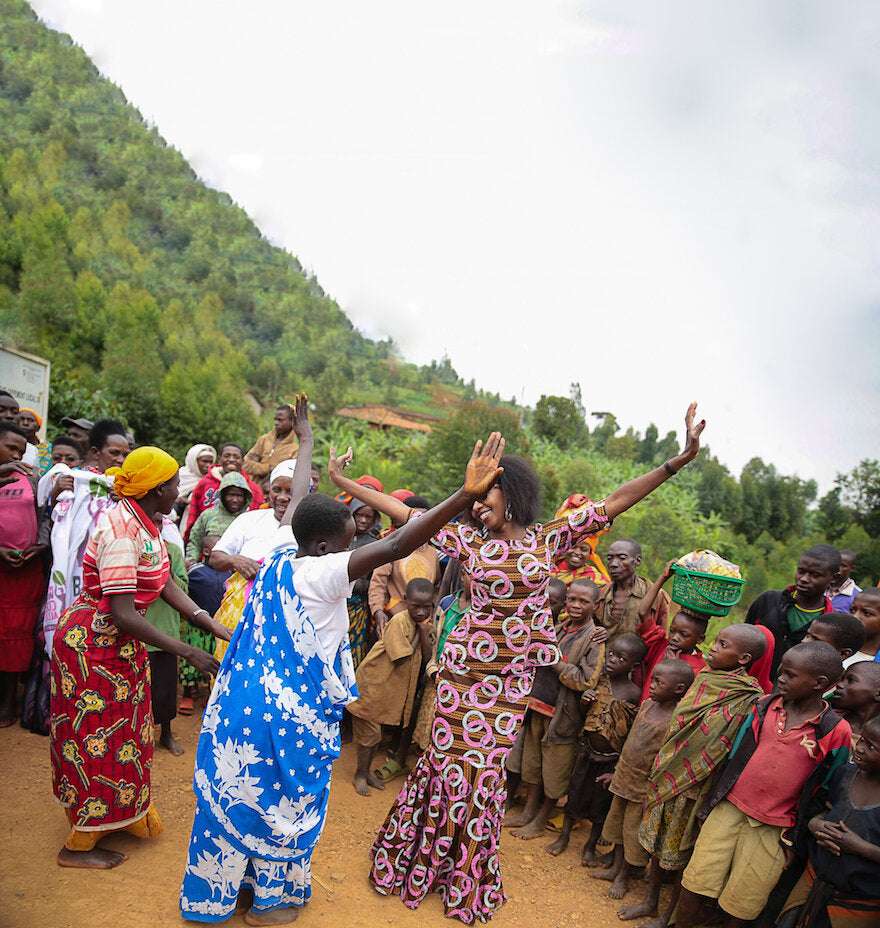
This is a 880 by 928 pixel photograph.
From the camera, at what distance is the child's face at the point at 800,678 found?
9.48 ft

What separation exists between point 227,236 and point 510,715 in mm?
A: 86431

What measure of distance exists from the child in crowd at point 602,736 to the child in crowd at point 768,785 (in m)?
0.74

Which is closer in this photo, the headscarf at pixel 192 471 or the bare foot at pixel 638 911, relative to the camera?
the bare foot at pixel 638 911

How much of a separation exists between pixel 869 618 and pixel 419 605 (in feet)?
8.63

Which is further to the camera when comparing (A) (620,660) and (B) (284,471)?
(B) (284,471)

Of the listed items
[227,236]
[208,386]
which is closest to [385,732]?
[208,386]

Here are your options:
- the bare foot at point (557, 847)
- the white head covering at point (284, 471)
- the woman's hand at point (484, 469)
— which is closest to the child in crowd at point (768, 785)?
the bare foot at point (557, 847)

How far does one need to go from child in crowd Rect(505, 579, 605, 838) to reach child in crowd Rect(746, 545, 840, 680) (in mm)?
1174

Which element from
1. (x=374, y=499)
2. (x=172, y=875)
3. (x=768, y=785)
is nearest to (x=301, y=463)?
(x=374, y=499)

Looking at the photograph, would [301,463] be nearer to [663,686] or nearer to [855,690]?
[663,686]

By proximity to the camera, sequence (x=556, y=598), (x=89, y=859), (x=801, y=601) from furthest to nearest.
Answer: (x=556, y=598), (x=801, y=601), (x=89, y=859)

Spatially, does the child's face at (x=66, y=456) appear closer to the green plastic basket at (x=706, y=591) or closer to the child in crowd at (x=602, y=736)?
the child in crowd at (x=602, y=736)

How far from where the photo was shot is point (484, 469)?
243 centimetres

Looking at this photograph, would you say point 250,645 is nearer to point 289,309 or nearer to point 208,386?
point 208,386
